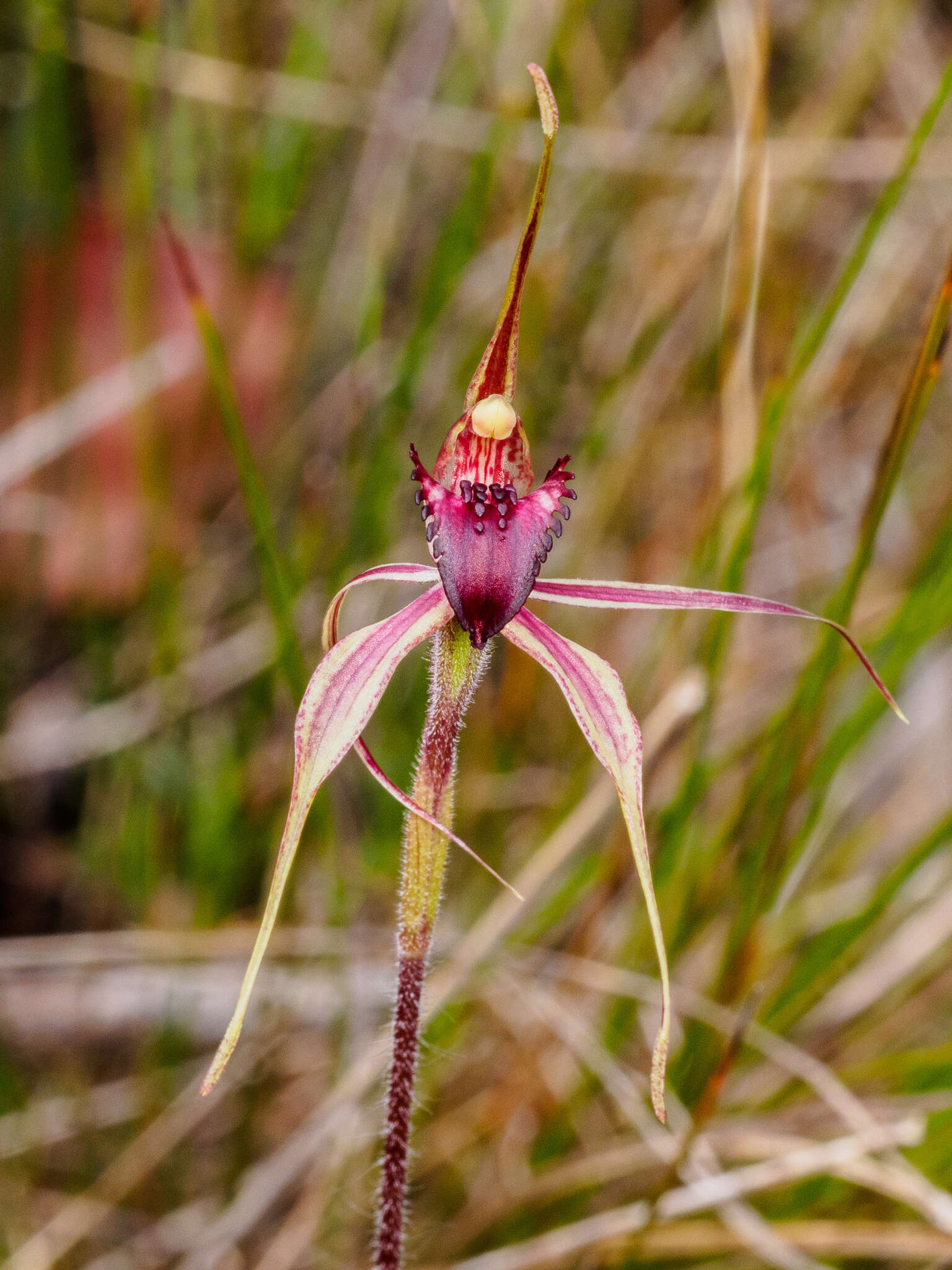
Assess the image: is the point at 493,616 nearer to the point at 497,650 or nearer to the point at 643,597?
the point at 643,597

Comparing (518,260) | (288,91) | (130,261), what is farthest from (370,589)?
(518,260)

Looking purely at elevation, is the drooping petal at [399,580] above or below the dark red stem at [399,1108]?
above

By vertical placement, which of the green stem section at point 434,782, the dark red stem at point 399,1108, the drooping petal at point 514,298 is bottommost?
the dark red stem at point 399,1108

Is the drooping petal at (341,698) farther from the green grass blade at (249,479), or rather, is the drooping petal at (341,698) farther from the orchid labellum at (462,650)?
the green grass blade at (249,479)

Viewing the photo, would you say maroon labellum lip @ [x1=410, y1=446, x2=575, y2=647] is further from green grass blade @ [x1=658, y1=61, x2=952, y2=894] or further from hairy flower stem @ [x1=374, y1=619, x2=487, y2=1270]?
green grass blade @ [x1=658, y1=61, x2=952, y2=894]

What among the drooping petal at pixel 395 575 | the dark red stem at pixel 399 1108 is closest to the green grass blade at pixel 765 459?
the drooping petal at pixel 395 575

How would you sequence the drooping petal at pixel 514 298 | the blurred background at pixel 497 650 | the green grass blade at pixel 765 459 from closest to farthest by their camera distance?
the drooping petal at pixel 514 298 < the green grass blade at pixel 765 459 < the blurred background at pixel 497 650
